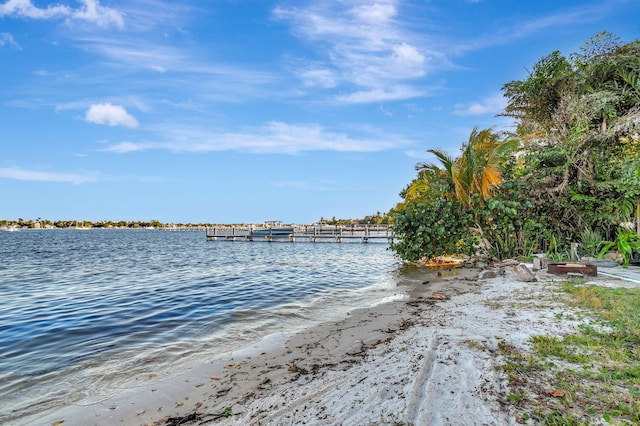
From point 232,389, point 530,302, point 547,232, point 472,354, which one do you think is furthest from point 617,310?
point 547,232

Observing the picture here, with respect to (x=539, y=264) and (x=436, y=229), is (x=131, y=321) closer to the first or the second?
(x=436, y=229)

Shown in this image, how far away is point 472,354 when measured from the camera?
11.9ft

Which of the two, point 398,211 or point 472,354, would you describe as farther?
point 398,211

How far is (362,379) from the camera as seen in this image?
3.30 meters

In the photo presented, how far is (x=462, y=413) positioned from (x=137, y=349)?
485 cm

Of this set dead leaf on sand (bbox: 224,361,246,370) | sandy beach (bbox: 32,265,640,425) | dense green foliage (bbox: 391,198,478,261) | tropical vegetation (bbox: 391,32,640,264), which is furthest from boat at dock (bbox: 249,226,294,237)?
dead leaf on sand (bbox: 224,361,246,370)

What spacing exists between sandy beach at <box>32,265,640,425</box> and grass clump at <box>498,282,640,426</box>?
0.55 feet

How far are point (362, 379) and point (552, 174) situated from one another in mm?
10345

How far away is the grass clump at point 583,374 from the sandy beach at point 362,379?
168 millimetres

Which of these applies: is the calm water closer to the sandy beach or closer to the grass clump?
the sandy beach

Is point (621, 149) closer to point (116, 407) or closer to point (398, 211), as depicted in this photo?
point (398, 211)

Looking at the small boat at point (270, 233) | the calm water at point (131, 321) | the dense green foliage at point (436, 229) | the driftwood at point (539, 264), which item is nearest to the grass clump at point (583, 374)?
the calm water at point (131, 321)

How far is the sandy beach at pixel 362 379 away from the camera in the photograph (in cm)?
265

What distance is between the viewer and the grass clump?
92.7 inches
